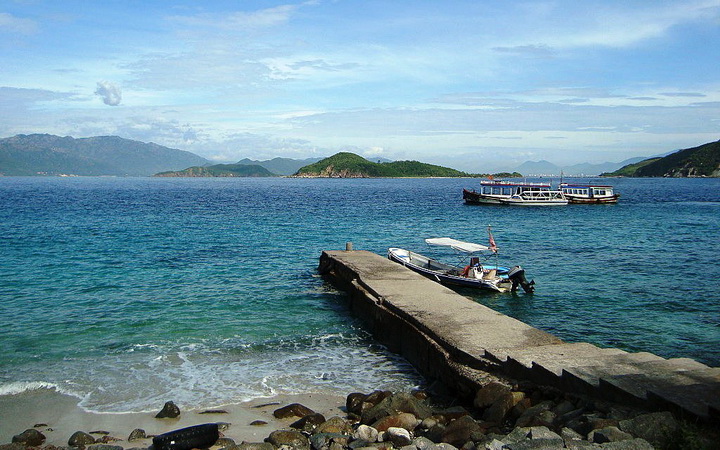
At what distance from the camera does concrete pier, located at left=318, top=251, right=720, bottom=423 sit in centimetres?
864

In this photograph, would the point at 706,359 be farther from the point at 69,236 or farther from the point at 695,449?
the point at 69,236

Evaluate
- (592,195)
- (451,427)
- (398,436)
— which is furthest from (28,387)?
(592,195)

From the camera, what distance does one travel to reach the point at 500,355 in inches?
466

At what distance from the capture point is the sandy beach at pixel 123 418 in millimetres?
10430

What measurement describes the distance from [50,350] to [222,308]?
5.80m

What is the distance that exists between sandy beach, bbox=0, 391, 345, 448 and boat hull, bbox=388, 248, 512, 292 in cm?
1253

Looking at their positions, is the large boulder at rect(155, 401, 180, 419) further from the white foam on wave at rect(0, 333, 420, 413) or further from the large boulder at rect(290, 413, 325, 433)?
the large boulder at rect(290, 413, 325, 433)

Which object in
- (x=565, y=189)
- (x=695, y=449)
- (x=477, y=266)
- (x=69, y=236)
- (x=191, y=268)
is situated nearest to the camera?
(x=695, y=449)

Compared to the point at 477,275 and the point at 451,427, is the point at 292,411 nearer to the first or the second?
the point at 451,427

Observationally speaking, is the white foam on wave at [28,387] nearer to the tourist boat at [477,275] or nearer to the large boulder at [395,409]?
the large boulder at [395,409]

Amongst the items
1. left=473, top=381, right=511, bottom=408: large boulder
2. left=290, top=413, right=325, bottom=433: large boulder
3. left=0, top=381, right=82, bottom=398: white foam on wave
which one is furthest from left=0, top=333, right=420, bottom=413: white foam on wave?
left=473, top=381, right=511, bottom=408: large boulder

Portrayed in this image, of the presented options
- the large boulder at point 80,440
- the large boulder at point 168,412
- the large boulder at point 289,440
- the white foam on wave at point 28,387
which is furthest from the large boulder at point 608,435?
the white foam on wave at point 28,387

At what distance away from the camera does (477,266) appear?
2422 cm

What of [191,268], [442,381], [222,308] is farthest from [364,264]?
[442,381]
